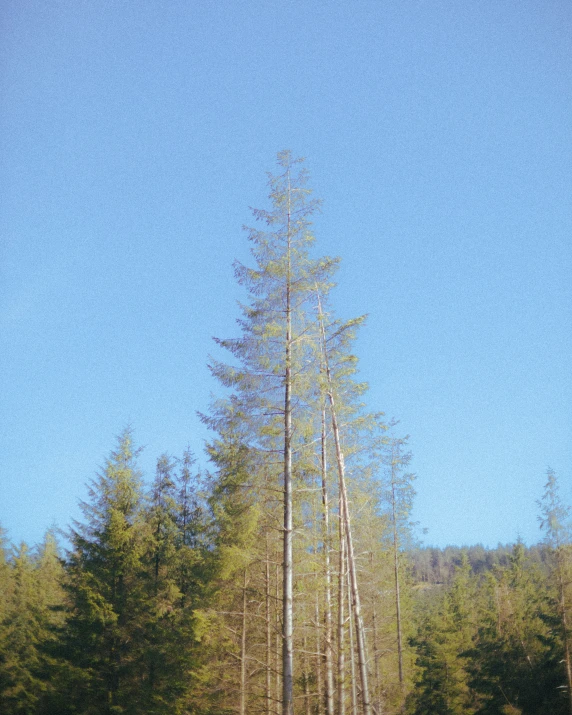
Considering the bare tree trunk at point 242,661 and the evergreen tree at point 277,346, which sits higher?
the evergreen tree at point 277,346

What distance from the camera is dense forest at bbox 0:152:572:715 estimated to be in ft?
46.1

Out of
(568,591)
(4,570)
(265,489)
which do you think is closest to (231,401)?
(265,489)

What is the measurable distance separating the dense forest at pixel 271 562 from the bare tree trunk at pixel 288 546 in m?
0.04

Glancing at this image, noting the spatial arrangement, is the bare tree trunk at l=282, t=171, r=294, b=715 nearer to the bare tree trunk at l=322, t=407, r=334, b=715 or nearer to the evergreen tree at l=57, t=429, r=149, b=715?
the bare tree trunk at l=322, t=407, r=334, b=715

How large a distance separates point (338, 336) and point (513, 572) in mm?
41101

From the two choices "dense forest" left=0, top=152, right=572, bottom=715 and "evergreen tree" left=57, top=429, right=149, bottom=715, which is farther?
"evergreen tree" left=57, top=429, right=149, bottom=715

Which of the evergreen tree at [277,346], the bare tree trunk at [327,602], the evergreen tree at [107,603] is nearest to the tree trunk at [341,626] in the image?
the bare tree trunk at [327,602]

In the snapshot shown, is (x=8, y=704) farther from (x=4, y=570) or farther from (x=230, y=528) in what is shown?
(x=230, y=528)

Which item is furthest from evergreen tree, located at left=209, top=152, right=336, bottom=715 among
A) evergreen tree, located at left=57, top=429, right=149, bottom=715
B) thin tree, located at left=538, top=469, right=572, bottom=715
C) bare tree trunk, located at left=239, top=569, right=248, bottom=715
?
thin tree, located at left=538, top=469, right=572, bottom=715

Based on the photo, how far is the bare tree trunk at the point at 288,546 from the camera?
37.6ft

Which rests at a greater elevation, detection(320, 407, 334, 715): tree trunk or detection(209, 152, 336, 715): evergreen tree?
detection(209, 152, 336, 715): evergreen tree

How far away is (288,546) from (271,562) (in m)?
0.95

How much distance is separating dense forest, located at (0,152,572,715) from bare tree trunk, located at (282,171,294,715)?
4cm

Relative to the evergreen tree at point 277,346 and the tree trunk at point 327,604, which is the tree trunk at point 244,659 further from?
the evergreen tree at point 277,346
